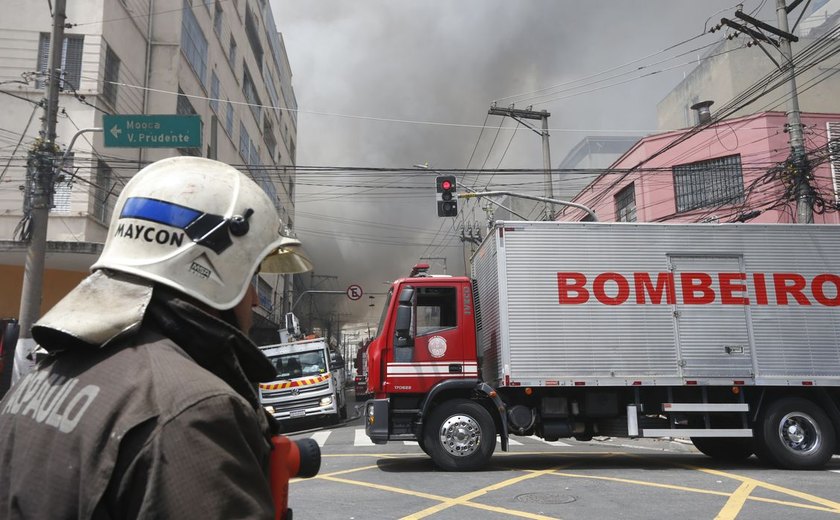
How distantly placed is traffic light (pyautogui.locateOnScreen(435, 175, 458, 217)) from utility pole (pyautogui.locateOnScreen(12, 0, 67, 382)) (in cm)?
878

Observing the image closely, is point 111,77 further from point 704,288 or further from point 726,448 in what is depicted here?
point 726,448

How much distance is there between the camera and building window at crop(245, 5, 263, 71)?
3381 cm

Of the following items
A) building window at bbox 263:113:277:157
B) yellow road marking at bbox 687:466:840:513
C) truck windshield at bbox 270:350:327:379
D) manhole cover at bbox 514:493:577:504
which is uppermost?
building window at bbox 263:113:277:157

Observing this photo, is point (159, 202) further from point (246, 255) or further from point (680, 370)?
point (680, 370)

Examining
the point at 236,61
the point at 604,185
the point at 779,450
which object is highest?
the point at 236,61

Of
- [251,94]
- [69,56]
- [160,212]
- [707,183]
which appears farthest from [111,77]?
[160,212]

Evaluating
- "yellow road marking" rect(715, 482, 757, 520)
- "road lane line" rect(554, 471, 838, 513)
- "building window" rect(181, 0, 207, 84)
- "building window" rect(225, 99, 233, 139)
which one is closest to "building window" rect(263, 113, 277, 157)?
"building window" rect(225, 99, 233, 139)

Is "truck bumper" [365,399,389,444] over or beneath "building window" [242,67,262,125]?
beneath

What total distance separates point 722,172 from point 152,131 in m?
17.7

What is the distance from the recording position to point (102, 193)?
17719mm

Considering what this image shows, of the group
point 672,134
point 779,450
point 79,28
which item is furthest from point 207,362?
point 672,134

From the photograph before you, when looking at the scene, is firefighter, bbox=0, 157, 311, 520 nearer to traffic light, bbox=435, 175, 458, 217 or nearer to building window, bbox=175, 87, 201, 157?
traffic light, bbox=435, 175, 458, 217

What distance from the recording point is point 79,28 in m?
17.0

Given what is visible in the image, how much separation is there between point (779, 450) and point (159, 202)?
33.2 feet
